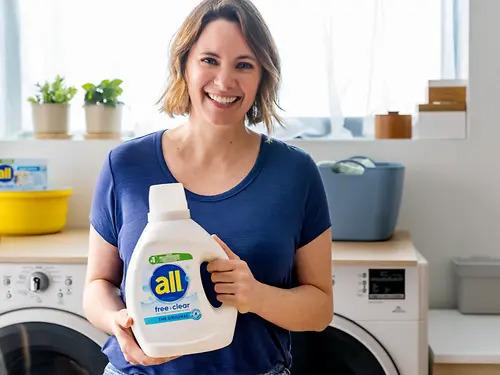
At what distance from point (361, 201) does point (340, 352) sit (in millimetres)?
437

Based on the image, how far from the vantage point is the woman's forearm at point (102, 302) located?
4.31 ft

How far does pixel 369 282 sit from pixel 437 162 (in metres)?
0.68

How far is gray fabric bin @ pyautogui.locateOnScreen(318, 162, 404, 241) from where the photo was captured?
7.37 feet

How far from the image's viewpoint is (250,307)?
125cm

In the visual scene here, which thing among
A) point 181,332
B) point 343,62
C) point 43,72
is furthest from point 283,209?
point 43,72

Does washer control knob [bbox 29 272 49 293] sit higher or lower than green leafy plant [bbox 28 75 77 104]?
lower

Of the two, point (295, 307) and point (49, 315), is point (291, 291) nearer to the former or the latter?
point (295, 307)

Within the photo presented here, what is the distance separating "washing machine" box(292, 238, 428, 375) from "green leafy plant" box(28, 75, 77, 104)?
1.19m

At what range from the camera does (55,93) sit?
2.71 metres

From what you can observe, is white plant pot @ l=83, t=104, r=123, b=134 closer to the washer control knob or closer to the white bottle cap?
the washer control knob

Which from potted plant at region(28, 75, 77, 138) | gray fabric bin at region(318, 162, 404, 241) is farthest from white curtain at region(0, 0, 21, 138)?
gray fabric bin at region(318, 162, 404, 241)

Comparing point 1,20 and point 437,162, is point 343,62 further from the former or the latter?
point 1,20

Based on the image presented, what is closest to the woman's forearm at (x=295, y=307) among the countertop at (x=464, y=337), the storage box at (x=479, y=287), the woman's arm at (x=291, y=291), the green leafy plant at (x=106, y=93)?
the woman's arm at (x=291, y=291)

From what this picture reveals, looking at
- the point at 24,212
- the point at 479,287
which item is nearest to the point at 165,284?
the point at 24,212
